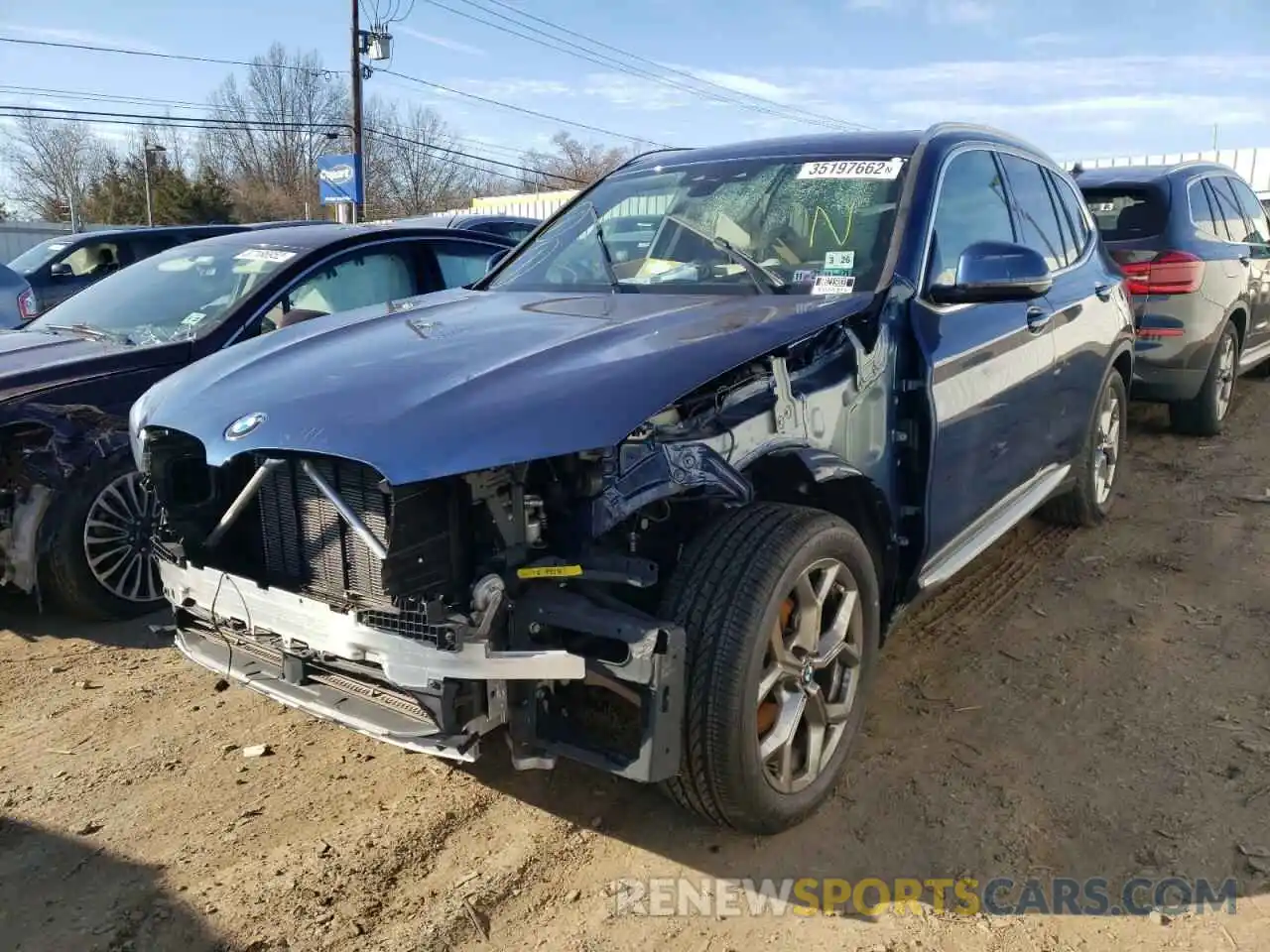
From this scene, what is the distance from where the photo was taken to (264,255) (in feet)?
17.0

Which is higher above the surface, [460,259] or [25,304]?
[460,259]

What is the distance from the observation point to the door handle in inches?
152

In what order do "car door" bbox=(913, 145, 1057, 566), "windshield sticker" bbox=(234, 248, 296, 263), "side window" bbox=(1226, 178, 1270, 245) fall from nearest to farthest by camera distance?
"car door" bbox=(913, 145, 1057, 566) < "windshield sticker" bbox=(234, 248, 296, 263) < "side window" bbox=(1226, 178, 1270, 245)

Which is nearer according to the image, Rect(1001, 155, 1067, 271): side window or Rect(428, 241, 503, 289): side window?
Rect(1001, 155, 1067, 271): side window

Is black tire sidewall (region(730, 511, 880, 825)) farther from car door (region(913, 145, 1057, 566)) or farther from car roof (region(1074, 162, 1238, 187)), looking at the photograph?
car roof (region(1074, 162, 1238, 187))

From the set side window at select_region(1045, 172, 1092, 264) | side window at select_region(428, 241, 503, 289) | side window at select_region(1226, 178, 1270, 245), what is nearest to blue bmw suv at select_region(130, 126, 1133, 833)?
side window at select_region(1045, 172, 1092, 264)

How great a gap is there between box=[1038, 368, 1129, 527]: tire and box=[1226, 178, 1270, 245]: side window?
3.50 metres

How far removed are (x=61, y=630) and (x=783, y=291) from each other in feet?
11.0

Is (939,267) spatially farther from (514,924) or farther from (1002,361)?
(514,924)

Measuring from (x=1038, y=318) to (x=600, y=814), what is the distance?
257 cm

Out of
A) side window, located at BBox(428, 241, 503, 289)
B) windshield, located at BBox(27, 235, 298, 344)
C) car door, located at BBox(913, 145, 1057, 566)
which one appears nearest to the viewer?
car door, located at BBox(913, 145, 1057, 566)

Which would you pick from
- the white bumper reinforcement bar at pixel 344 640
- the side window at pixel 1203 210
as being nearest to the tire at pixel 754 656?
the white bumper reinforcement bar at pixel 344 640

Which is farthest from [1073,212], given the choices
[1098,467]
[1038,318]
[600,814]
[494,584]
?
[494,584]

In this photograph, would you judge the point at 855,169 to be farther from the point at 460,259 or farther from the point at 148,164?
the point at 148,164
